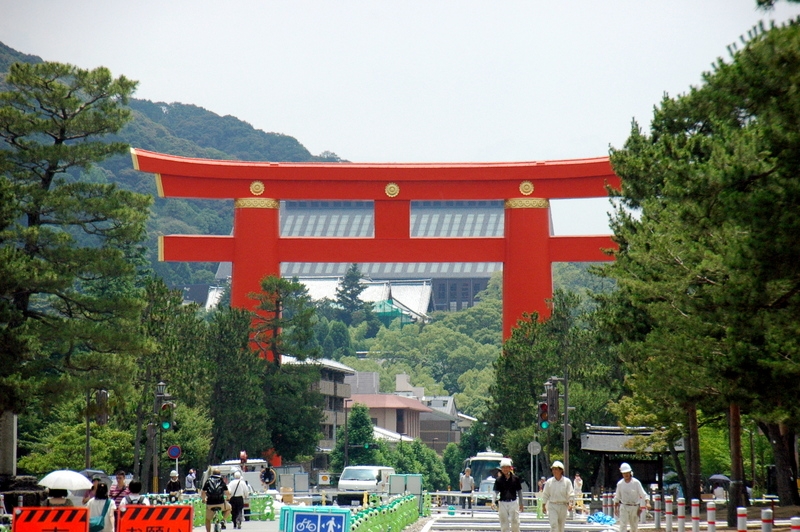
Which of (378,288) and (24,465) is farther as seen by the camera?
(378,288)

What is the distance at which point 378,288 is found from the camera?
158 metres

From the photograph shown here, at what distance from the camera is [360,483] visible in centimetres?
3675

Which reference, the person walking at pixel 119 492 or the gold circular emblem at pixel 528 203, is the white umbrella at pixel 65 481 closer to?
the person walking at pixel 119 492

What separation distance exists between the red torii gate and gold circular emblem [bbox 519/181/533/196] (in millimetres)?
37

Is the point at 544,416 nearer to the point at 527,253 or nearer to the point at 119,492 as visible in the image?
the point at 119,492

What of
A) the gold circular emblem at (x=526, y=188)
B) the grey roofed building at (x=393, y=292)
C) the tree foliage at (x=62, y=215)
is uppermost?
the grey roofed building at (x=393, y=292)

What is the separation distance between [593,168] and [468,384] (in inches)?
3562

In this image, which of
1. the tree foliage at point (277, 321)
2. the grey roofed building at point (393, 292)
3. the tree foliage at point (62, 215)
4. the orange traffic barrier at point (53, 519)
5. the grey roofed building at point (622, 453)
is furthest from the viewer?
the grey roofed building at point (393, 292)

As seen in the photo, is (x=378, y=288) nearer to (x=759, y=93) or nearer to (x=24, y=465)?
(x=24, y=465)

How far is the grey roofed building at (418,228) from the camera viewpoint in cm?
15200

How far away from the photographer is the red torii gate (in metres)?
43.7

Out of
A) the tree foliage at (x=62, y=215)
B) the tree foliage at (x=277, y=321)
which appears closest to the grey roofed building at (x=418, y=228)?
the tree foliage at (x=277, y=321)

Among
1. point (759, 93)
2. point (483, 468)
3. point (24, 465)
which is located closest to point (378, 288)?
point (483, 468)

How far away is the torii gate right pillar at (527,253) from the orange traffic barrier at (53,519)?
1262 inches
